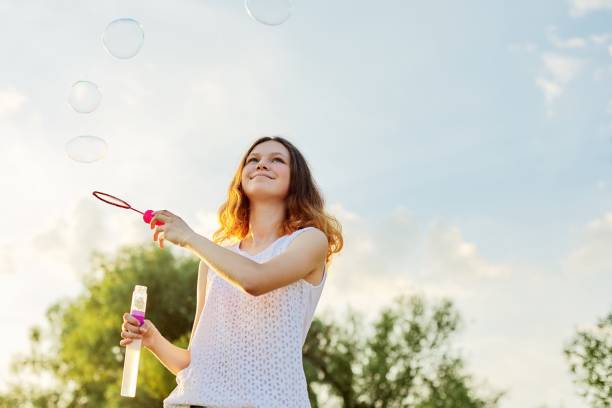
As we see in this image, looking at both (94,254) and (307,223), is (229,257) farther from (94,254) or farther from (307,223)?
(94,254)

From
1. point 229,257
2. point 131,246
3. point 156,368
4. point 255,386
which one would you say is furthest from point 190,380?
point 131,246

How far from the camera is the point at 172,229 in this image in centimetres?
264

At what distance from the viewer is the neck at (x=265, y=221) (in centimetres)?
309

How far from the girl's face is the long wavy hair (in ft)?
0.12

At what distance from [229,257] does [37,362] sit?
26.3 meters

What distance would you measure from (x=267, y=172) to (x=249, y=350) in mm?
797

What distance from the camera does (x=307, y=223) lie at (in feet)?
10.1

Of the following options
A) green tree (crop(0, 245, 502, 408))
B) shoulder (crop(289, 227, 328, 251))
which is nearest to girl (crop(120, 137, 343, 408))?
shoulder (crop(289, 227, 328, 251))

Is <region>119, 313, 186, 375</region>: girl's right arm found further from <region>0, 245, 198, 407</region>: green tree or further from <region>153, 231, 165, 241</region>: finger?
<region>0, 245, 198, 407</region>: green tree

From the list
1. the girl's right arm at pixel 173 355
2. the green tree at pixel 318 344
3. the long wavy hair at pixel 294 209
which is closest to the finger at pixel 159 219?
the girl's right arm at pixel 173 355

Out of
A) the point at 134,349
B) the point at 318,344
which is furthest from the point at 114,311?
the point at 134,349

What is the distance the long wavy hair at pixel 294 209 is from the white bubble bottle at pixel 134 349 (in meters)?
0.50

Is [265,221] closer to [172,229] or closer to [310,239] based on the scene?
[310,239]

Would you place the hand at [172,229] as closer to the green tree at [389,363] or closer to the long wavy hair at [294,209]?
the long wavy hair at [294,209]
